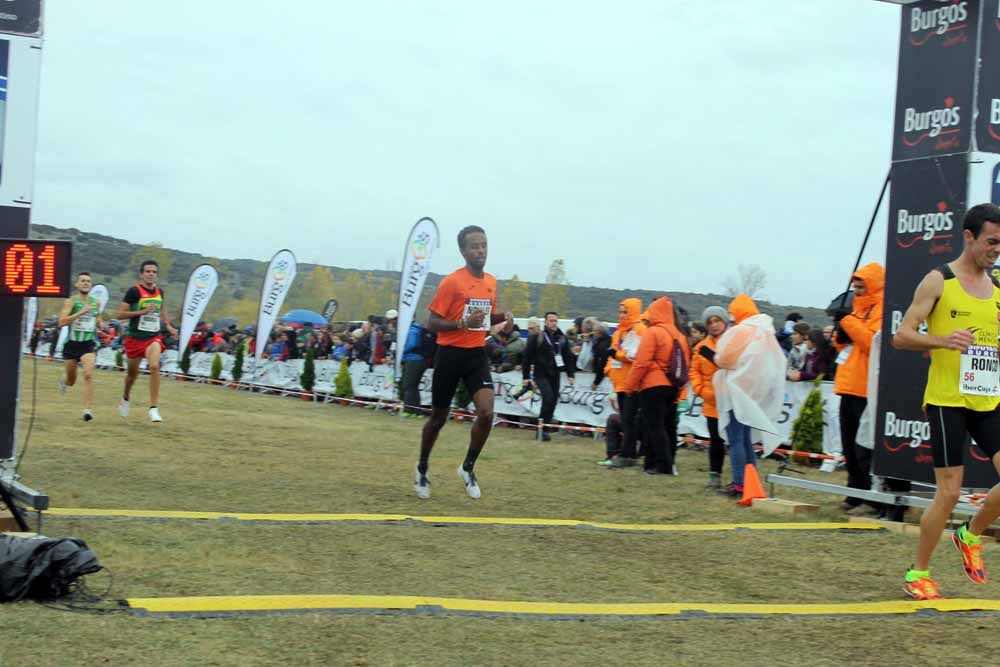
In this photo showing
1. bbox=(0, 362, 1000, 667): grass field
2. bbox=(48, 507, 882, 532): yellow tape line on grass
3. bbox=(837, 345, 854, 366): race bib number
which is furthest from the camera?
bbox=(837, 345, 854, 366): race bib number

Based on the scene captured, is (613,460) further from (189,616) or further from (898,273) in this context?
(189,616)

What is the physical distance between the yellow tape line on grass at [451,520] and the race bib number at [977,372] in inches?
111

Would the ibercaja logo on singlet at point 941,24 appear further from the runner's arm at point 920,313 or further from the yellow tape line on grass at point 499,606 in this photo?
the yellow tape line on grass at point 499,606

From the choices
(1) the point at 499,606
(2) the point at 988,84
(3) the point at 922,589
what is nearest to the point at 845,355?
(2) the point at 988,84

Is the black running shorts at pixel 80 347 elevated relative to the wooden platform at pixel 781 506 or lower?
elevated

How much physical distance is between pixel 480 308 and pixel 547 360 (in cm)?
850

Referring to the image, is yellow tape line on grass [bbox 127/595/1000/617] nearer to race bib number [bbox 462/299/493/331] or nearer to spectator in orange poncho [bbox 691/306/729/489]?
race bib number [bbox 462/299/493/331]

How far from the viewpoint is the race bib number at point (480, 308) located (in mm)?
9273

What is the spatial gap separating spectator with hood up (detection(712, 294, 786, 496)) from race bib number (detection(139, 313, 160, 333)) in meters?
7.57

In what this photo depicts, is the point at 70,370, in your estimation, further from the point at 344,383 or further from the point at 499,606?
the point at 499,606

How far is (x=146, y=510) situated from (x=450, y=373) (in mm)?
2724

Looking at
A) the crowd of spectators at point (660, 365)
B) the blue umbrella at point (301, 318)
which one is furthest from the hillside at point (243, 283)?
the crowd of spectators at point (660, 365)

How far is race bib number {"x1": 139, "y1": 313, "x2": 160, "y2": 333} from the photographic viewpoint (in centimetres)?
1462

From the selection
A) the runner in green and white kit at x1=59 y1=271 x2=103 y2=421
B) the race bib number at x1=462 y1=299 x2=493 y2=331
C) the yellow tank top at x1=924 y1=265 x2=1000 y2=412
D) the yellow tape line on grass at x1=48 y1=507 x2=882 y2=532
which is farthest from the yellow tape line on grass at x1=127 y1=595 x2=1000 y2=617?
the runner in green and white kit at x1=59 y1=271 x2=103 y2=421
